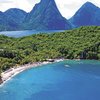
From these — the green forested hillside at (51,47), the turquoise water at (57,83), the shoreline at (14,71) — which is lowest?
the turquoise water at (57,83)

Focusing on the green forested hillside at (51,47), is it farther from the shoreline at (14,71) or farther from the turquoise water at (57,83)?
the turquoise water at (57,83)

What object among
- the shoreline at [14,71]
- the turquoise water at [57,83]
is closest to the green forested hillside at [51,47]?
the shoreline at [14,71]

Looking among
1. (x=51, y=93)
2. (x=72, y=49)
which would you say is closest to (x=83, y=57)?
(x=72, y=49)

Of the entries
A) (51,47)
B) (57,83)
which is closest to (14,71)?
(57,83)

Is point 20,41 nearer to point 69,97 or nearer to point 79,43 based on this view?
point 79,43

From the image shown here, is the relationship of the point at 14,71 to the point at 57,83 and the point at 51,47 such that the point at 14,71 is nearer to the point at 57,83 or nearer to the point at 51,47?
the point at 57,83

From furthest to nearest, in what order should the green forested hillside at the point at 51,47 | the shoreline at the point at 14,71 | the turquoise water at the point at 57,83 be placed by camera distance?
the green forested hillside at the point at 51,47, the shoreline at the point at 14,71, the turquoise water at the point at 57,83
